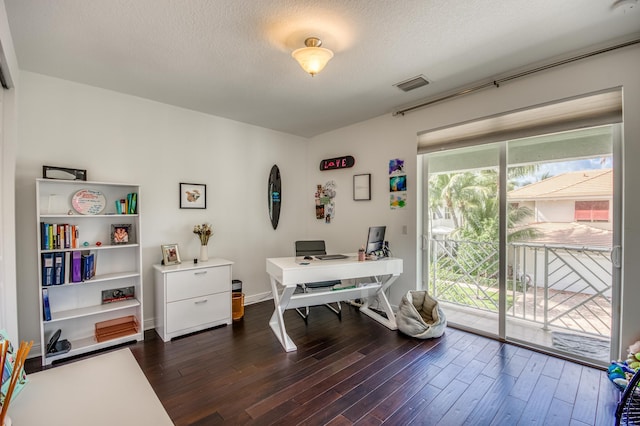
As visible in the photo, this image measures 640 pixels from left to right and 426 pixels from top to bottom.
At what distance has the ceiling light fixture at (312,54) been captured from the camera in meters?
2.08

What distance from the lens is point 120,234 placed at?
294cm

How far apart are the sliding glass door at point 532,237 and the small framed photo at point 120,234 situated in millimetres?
3334

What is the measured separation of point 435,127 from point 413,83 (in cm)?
65

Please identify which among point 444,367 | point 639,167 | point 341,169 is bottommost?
point 444,367

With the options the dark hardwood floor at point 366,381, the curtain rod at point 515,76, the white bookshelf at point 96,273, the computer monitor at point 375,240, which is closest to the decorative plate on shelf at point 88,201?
the white bookshelf at point 96,273

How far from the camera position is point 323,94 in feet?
10.3

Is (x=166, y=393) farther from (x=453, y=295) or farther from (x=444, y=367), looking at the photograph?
(x=453, y=295)

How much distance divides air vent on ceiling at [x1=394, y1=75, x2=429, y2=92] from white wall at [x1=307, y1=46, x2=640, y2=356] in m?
0.51

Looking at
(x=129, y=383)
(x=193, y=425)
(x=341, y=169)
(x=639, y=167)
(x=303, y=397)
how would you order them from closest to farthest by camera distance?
(x=129, y=383) → (x=193, y=425) → (x=303, y=397) → (x=639, y=167) → (x=341, y=169)

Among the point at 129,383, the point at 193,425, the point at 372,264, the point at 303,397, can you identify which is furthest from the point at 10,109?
the point at 372,264

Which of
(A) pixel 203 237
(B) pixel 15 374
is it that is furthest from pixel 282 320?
(B) pixel 15 374

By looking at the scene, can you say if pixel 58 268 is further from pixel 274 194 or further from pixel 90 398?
pixel 274 194

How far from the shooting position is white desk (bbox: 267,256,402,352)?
8.88ft

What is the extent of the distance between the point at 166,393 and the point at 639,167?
12.8 feet
